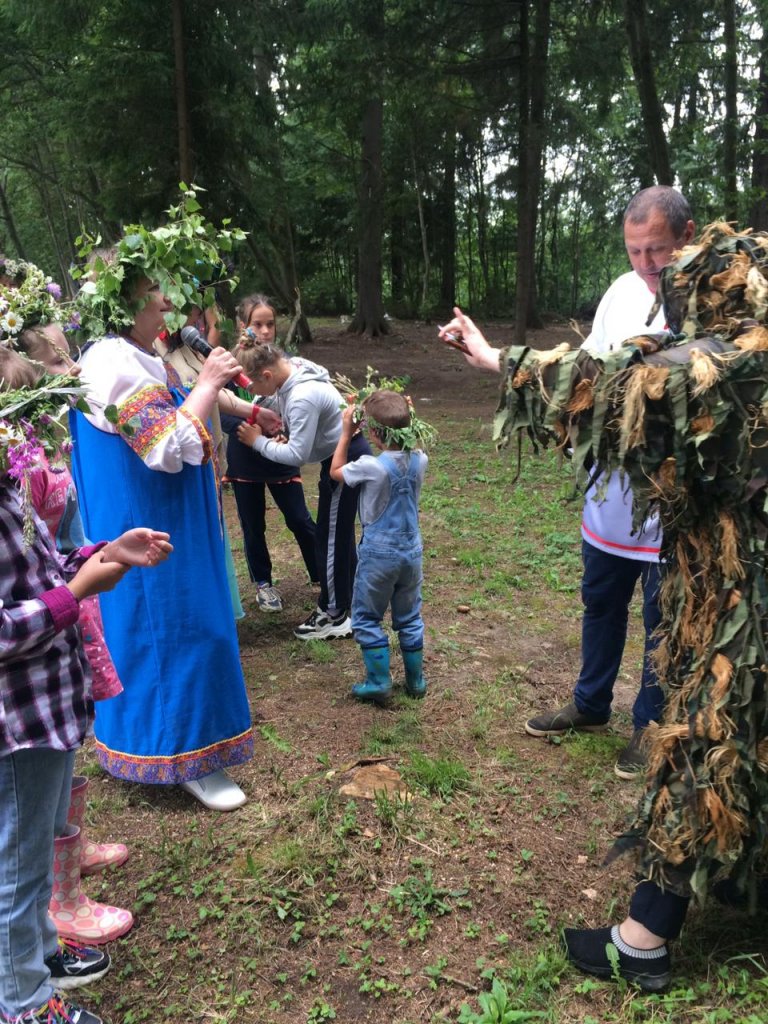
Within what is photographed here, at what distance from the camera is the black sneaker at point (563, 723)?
3.59 metres

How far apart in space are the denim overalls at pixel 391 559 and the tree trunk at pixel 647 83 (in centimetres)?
823

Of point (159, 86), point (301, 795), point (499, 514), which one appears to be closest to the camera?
point (301, 795)

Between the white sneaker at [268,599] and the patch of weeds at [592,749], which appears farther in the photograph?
the white sneaker at [268,599]

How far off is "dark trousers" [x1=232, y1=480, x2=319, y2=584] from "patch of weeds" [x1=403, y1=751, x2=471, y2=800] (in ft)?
6.48

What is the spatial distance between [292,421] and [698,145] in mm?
10701

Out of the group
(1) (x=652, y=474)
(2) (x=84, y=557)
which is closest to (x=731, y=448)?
(1) (x=652, y=474)

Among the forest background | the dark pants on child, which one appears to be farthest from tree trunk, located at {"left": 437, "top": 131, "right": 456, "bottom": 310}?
the dark pants on child

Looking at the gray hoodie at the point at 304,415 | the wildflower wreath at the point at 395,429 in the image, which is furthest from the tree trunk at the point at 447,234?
the wildflower wreath at the point at 395,429

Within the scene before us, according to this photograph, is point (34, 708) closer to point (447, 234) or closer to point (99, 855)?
point (99, 855)

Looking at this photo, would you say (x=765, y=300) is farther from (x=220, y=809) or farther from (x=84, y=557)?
(x=220, y=809)

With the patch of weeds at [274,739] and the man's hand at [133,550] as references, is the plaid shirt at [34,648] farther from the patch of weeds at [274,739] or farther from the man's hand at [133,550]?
the patch of weeds at [274,739]

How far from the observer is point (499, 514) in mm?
7035

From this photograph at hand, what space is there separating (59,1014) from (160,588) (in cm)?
135

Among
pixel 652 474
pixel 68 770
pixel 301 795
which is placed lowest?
pixel 301 795
